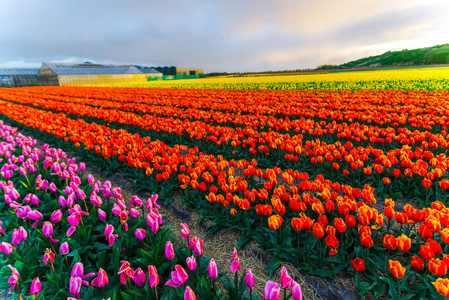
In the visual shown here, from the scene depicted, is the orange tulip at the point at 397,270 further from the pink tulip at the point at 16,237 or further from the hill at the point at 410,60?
the hill at the point at 410,60

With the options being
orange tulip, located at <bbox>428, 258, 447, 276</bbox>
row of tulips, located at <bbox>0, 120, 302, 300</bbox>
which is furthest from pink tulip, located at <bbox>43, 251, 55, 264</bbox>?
orange tulip, located at <bbox>428, 258, 447, 276</bbox>

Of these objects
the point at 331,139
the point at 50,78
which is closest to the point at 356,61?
the point at 50,78

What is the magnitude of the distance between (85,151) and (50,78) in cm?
6792

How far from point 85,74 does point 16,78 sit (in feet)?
53.5

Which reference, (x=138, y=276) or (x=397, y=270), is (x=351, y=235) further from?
(x=138, y=276)

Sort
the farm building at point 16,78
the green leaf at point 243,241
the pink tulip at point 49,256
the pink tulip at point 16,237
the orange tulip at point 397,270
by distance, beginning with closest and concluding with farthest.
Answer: the orange tulip at point 397,270, the pink tulip at point 49,256, the pink tulip at point 16,237, the green leaf at point 243,241, the farm building at point 16,78

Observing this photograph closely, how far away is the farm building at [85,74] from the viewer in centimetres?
6099

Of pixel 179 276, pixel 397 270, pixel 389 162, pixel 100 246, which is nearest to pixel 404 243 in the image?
pixel 397 270

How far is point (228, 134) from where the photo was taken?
6.93 m

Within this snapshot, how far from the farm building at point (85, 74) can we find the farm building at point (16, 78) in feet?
9.13

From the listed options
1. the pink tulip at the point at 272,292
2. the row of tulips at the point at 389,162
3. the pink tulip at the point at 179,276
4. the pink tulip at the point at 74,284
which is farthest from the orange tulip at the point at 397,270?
the pink tulip at the point at 74,284

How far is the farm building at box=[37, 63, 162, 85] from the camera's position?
60991 millimetres

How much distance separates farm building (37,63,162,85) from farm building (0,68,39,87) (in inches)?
110

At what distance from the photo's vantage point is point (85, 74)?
65688 mm
